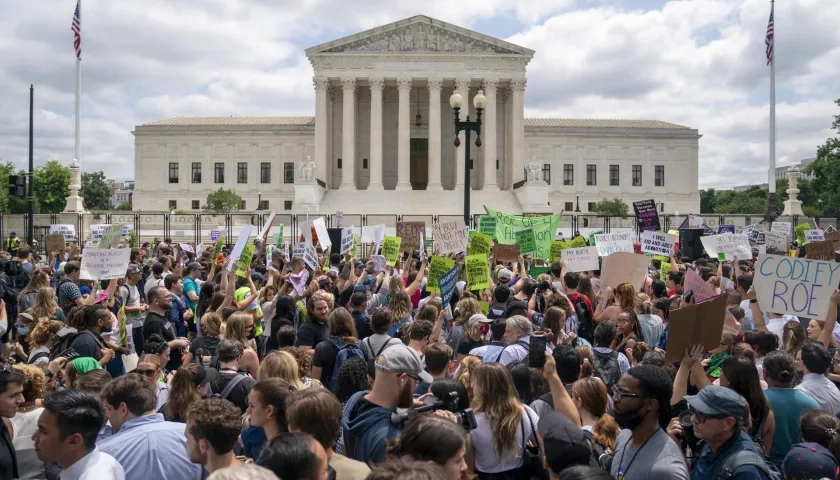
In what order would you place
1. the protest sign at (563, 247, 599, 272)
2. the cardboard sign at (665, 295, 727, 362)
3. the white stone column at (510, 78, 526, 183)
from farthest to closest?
the white stone column at (510, 78, 526, 183)
the protest sign at (563, 247, 599, 272)
the cardboard sign at (665, 295, 727, 362)

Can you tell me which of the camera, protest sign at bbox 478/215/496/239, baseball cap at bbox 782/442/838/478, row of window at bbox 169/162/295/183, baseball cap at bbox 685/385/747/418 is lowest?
baseball cap at bbox 782/442/838/478

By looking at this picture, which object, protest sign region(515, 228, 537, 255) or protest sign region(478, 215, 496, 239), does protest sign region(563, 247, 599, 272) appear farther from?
protest sign region(478, 215, 496, 239)

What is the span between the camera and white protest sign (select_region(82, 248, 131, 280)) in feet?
35.8

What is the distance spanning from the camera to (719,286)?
487 inches

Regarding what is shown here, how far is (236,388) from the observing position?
6.22 meters

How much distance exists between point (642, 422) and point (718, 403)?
0.45m

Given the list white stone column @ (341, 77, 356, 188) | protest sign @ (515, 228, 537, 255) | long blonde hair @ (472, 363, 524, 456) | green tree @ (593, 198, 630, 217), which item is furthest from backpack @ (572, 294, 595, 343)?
green tree @ (593, 198, 630, 217)

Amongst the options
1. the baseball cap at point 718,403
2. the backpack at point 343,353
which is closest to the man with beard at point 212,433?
the baseball cap at point 718,403

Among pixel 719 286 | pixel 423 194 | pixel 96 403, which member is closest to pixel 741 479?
pixel 96 403

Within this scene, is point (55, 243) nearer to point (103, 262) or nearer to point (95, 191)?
point (103, 262)

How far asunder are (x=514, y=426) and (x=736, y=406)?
1333 mm

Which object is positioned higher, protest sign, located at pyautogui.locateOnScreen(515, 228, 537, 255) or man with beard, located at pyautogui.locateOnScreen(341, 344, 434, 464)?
protest sign, located at pyautogui.locateOnScreen(515, 228, 537, 255)

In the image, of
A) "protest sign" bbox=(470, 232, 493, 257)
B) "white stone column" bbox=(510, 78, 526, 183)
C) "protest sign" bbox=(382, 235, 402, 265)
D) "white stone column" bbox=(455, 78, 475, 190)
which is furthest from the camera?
"white stone column" bbox=(510, 78, 526, 183)

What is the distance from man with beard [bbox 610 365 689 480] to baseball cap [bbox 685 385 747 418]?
0.24 m
